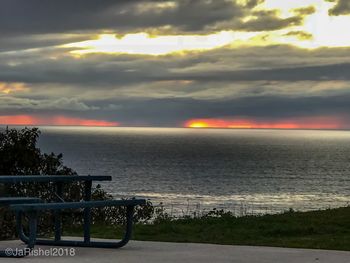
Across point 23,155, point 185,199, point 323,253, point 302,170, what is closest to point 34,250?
point 323,253

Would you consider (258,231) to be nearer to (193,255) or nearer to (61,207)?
(193,255)

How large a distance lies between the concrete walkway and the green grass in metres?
0.87

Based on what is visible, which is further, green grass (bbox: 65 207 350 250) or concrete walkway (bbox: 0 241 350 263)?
green grass (bbox: 65 207 350 250)

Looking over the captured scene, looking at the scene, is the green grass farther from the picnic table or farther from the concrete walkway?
the picnic table

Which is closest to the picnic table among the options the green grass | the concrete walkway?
the concrete walkway

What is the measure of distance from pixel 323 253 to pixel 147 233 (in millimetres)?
4102

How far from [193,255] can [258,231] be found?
3.97 metres

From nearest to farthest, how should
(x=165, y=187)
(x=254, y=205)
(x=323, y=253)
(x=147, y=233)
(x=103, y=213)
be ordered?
1. (x=323, y=253)
2. (x=147, y=233)
3. (x=103, y=213)
4. (x=254, y=205)
5. (x=165, y=187)

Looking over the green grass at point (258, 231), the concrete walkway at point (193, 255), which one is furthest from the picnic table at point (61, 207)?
the green grass at point (258, 231)

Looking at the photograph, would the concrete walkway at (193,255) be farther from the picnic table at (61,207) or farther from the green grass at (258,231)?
the green grass at (258,231)

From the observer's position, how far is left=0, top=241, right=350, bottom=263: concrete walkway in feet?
27.7

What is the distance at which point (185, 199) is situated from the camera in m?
69.4

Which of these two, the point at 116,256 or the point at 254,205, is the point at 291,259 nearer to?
the point at 116,256

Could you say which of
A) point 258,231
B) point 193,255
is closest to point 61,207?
point 193,255
